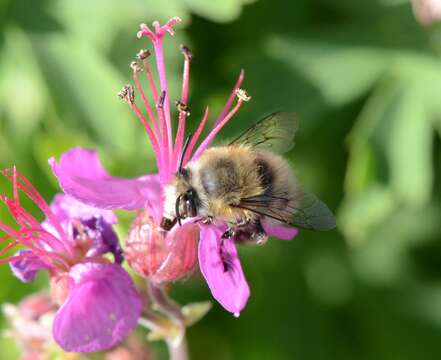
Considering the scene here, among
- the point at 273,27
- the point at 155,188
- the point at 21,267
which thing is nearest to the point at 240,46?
the point at 273,27

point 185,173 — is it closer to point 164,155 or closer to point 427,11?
point 164,155

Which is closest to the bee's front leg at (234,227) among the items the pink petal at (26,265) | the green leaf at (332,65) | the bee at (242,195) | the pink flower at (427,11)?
the bee at (242,195)

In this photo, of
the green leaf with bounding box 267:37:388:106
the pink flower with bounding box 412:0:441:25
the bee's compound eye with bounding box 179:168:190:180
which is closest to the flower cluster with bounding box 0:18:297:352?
the bee's compound eye with bounding box 179:168:190:180

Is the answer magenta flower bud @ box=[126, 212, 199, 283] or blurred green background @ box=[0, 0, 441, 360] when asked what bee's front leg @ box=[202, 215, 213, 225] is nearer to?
magenta flower bud @ box=[126, 212, 199, 283]

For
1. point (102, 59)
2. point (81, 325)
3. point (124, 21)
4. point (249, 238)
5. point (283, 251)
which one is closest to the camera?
point (81, 325)

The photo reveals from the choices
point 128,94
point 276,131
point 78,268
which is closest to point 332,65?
point 276,131

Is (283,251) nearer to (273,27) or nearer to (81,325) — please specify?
(273,27)
